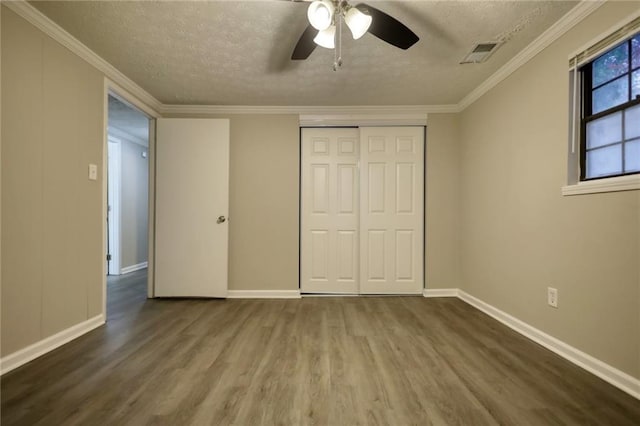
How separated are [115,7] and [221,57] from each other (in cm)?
73

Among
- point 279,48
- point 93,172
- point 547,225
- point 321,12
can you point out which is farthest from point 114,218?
point 547,225

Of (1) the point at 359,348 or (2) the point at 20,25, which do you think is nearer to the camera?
(2) the point at 20,25

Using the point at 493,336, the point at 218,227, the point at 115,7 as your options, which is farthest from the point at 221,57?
the point at 493,336

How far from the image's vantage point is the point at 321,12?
58.1 inches

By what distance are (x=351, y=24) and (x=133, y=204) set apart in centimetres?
475

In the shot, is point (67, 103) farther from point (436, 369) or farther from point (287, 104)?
point (436, 369)

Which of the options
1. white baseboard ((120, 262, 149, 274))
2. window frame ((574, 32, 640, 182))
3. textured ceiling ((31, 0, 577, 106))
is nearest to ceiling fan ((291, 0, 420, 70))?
textured ceiling ((31, 0, 577, 106))

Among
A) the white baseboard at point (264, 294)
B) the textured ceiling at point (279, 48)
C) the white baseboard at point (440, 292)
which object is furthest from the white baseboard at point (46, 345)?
the white baseboard at point (440, 292)

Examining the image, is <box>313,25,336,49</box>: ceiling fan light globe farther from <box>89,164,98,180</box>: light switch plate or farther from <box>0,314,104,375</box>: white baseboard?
<box>0,314,104,375</box>: white baseboard

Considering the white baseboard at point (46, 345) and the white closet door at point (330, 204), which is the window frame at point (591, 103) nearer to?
the white closet door at point (330, 204)

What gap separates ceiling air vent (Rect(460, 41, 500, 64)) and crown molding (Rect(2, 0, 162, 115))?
2997 mm

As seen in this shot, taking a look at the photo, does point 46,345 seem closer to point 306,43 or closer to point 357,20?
point 306,43

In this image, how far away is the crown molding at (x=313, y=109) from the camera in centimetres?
338

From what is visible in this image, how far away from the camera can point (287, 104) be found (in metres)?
3.35
